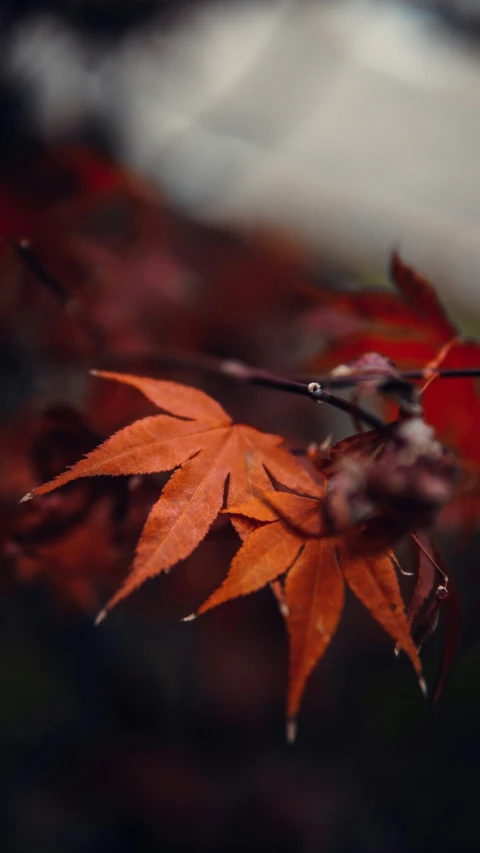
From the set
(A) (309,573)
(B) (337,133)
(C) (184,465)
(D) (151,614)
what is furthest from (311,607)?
(B) (337,133)

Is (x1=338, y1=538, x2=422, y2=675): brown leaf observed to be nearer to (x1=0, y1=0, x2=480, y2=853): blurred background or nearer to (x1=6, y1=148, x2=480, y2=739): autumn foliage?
(x1=6, y1=148, x2=480, y2=739): autumn foliage

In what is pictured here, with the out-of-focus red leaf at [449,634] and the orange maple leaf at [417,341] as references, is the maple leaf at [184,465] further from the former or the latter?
the orange maple leaf at [417,341]

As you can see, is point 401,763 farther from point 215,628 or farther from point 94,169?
point 94,169

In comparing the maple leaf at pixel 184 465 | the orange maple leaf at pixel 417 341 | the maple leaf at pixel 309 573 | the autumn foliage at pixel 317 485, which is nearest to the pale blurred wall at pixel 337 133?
the orange maple leaf at pixel 417 341

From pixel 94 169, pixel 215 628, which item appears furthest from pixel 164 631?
pixel 94 169

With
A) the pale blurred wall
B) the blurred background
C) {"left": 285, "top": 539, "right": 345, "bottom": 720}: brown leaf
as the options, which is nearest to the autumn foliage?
{"left": 285, "top": 539, "right": 345, "bottom": 720}: brown leaf

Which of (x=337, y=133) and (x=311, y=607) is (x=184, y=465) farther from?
(x=337, y=133)
